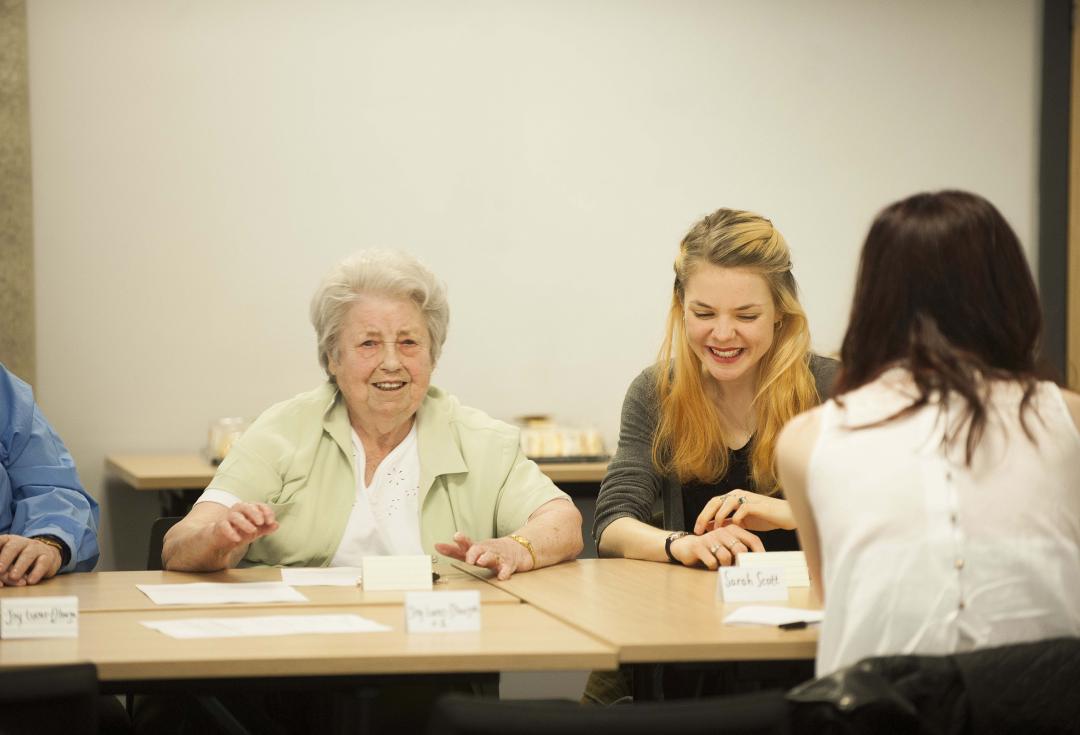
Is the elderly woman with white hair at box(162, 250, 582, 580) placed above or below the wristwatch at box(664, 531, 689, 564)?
above

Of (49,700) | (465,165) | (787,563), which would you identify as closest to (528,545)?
(787,563)

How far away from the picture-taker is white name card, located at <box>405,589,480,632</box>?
2.03 meters

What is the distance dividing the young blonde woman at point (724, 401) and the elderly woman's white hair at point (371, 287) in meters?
0.55

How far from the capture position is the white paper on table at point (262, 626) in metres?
2.02

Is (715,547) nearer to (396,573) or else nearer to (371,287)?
(396,573)

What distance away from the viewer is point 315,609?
2254 millimetres

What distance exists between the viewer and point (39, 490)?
2756 millimetres

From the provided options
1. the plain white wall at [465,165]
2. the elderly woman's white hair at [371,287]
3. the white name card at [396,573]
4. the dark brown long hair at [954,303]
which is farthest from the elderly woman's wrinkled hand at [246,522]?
the plain white wall at [465,165]

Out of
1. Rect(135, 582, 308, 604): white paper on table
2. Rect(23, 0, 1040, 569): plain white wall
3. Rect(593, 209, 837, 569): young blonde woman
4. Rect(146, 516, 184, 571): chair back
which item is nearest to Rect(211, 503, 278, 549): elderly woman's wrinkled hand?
Rect(135, 582, 308, 604): white paper on table

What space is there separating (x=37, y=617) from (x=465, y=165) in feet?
11.2

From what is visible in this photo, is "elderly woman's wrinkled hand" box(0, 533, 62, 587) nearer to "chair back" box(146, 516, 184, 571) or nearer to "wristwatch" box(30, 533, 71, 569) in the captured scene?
"wristwatch" box(30, 533, 71, 569)

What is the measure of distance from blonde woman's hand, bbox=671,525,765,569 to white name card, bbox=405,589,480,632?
75 cm

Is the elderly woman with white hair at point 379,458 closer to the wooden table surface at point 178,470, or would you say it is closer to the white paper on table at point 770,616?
the white paper on table at point 770,616

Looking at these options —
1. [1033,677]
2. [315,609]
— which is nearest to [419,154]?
[315,609]
